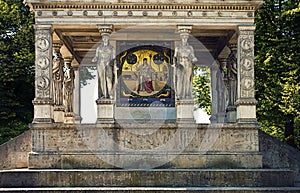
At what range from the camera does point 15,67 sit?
32.4 m

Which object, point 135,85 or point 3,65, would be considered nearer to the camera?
point 135,85

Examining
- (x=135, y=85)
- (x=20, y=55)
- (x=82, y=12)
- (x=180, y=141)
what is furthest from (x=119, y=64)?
(x=20, y=55)

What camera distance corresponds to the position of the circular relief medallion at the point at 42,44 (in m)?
20.8

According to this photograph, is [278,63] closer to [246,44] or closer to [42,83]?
[246,44]

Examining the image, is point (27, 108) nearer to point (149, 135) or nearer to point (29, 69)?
point (29, 69)

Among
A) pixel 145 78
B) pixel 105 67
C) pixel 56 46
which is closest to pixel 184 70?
pixel 105 67

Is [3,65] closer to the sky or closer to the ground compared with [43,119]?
closer to the sky

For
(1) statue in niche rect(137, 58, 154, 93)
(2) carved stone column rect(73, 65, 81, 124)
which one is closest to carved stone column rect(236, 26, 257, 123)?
(1) statue in niche rect(137, 58, 154, 93)

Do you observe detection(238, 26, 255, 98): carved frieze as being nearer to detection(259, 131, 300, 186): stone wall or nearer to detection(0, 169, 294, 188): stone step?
detection(259, 131, 300, 186): stone wall

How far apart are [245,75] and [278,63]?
891 cm

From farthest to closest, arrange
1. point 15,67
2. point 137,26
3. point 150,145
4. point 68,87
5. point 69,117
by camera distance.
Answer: point 15,67, point 68,87, point 69,117, point 137,26, point 150,145

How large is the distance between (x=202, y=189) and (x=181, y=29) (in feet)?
19.5

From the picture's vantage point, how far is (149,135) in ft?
67.3

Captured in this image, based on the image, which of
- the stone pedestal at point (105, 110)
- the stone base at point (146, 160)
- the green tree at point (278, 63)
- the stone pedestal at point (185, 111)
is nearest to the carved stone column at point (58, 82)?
the stone pedestal at point (105, 110)
